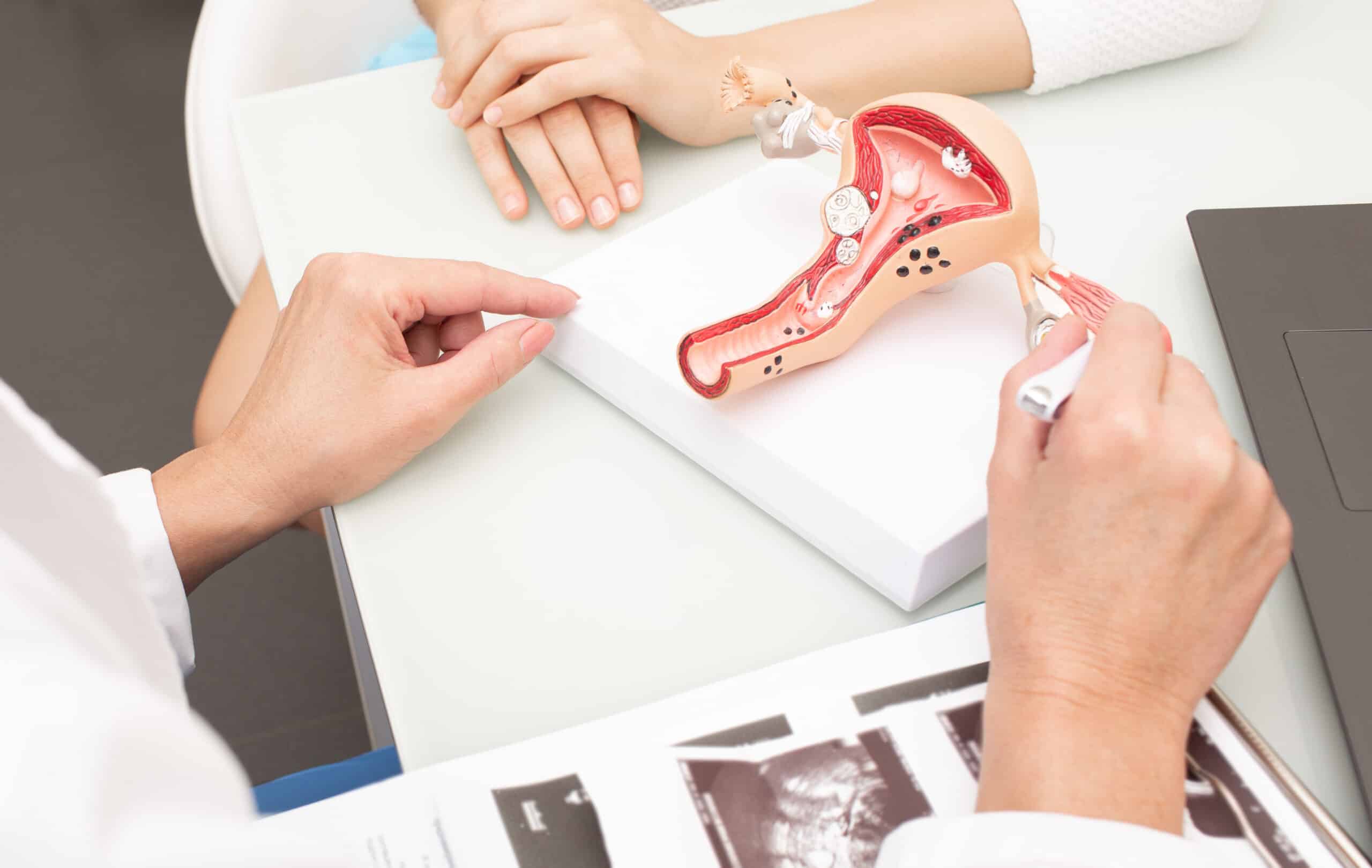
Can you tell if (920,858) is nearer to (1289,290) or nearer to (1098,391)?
(1098,391)

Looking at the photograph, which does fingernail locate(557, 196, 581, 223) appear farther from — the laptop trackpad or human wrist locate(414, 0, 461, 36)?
the laptop trackpad

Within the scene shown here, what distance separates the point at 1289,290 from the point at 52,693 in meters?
0.61

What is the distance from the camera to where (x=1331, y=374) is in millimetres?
540

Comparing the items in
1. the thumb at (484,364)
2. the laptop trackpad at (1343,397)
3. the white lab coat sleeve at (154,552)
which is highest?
the thumb at (484,364)

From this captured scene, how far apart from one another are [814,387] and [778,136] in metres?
0.16

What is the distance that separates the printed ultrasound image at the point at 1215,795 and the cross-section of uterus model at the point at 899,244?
186mm

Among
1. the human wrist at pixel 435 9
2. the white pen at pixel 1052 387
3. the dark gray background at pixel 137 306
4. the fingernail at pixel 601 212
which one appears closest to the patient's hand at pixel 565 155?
the fingernail at pixel 601 212

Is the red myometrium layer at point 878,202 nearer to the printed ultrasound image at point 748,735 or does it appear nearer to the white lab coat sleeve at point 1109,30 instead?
the printed ultrasound image at point 748,735

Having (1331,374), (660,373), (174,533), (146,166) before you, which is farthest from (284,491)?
(146,166)

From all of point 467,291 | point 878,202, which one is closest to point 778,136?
point 878,202

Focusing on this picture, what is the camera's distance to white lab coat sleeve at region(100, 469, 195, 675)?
0.55m

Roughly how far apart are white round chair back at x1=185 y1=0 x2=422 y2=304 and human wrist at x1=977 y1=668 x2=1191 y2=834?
72 cm

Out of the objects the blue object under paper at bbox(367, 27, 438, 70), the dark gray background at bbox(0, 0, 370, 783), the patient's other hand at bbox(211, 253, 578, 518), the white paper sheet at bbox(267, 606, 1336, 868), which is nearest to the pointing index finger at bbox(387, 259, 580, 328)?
the patient's other hand at bbox(211, 253, 578, 518)

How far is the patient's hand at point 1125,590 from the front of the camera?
38cm
